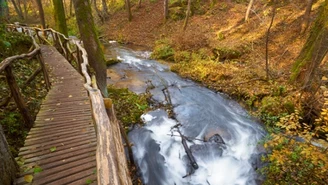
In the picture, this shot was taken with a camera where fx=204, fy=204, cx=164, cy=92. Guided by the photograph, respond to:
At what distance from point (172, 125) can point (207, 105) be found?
8.97 ft

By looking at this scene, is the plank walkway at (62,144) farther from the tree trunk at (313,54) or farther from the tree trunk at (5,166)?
the tree trunk at (313,54)

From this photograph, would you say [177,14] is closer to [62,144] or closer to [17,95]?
[17,95]

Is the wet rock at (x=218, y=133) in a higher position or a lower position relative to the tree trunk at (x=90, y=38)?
lower

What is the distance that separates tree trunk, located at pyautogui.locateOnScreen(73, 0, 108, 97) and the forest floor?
6353mm

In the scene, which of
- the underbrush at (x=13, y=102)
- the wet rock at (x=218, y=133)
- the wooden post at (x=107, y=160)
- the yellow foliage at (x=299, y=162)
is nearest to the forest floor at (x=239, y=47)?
the wet rock at (x=218, y=133)

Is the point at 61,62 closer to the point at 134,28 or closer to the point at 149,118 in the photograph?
the point at 149,118

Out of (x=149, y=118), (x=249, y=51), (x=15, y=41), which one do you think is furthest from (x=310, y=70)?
(x=15, y=41)

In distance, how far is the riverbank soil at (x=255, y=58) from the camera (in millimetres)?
5855

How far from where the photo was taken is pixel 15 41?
30.9 ft

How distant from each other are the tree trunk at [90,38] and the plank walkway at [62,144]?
2643 millimetres

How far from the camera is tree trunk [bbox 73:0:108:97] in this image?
26.4 ft

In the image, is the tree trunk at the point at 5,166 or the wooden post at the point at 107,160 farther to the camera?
the tree trunk at the point at 5,166

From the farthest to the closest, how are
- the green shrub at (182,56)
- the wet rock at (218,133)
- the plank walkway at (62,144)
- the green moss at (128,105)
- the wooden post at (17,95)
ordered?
the green shrub at (182,56) < the green moss at (128,105) < the wet rock at (218,133) < the wooden post at (17,95) < the plank walkway at (62,144)

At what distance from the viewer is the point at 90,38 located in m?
8.45
